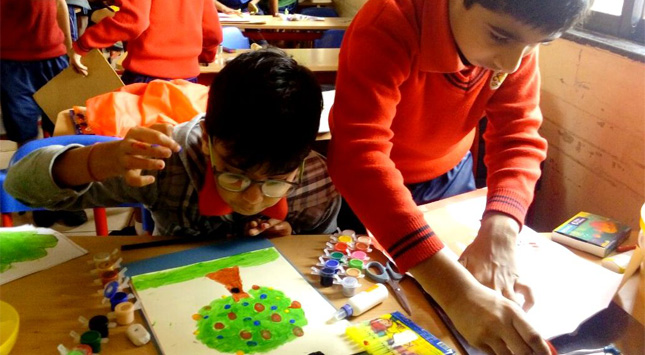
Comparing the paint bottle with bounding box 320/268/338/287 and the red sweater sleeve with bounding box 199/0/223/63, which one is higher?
the red sweater sleeve with bounding box 199/0/223/63

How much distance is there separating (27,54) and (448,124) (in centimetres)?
240

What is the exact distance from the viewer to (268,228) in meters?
1.06

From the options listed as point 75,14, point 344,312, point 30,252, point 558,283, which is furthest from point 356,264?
point 75,14

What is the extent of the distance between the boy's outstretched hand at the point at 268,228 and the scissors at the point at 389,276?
20 cm

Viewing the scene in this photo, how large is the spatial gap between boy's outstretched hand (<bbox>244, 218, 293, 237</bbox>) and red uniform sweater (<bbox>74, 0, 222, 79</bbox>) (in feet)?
4.93

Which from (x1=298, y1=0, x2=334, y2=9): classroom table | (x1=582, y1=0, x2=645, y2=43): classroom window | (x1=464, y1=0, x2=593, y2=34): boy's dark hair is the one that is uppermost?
(x1=464, y1=0, x2=593, y2=34): boy's dark hair

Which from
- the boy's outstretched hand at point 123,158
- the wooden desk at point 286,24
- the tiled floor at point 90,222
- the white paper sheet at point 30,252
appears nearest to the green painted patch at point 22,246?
the white paper sheet at point 30,252

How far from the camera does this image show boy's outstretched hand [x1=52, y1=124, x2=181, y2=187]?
846 mm

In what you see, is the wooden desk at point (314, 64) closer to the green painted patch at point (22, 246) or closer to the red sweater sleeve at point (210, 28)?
the red sweater sleeve at point (210, 28)

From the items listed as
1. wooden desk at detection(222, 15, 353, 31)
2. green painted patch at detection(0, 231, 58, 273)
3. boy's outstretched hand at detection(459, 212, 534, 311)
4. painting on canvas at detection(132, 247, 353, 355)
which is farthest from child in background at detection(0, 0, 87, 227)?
boy's outstretched hand at detection(459, 212, 534, 311)

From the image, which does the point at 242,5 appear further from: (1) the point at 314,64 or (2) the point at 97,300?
(2) the point at 97,300

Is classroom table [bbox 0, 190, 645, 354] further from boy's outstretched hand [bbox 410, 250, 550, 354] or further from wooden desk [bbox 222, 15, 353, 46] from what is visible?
wooden desk [bbox 222, 15, 353, 46]

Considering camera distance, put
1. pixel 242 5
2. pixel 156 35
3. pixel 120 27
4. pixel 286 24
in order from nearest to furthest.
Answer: pixel 120 27 → pixel 156 35 → pixel 286 24 → pixel 242 5

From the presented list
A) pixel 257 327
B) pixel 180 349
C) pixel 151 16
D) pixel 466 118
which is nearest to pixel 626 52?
pixel 466 118
